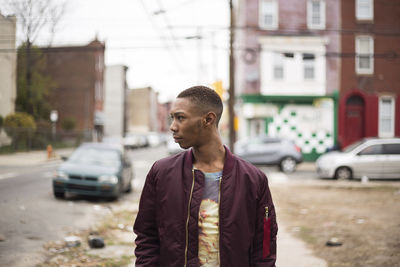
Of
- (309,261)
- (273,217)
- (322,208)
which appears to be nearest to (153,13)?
(322,208)

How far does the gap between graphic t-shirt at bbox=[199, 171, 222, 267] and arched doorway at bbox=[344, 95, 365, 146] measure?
25844 mm

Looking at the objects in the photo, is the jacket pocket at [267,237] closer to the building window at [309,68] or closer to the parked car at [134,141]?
the building window at [309,68]

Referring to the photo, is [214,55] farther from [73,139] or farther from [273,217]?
[273,217]

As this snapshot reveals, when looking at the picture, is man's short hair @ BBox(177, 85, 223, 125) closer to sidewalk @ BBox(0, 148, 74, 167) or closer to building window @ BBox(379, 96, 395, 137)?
sidewalk @ BBox(0, 148, 74, 167)

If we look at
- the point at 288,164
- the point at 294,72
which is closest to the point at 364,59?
the point at 294,72

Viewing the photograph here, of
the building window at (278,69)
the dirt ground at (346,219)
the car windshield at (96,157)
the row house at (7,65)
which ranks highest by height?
the building window at (278,69)

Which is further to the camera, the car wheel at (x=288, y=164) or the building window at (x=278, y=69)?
the building window at (x=278, y=69)

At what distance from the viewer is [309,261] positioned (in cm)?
574

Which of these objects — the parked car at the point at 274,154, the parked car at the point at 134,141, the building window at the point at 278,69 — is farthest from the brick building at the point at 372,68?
the parked car at the point at 134,141

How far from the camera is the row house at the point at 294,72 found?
26016 millimetres

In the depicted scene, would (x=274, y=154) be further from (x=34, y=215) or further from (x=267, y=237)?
(x=267, y=237)

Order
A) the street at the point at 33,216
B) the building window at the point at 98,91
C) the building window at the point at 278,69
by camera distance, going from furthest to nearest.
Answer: the building window at the point at 98,91
the building window at the point at 278,69
the street at the point at 33,216

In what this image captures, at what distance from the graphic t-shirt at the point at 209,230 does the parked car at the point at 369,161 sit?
14.8 m

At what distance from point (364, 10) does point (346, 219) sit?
71.0 ft
